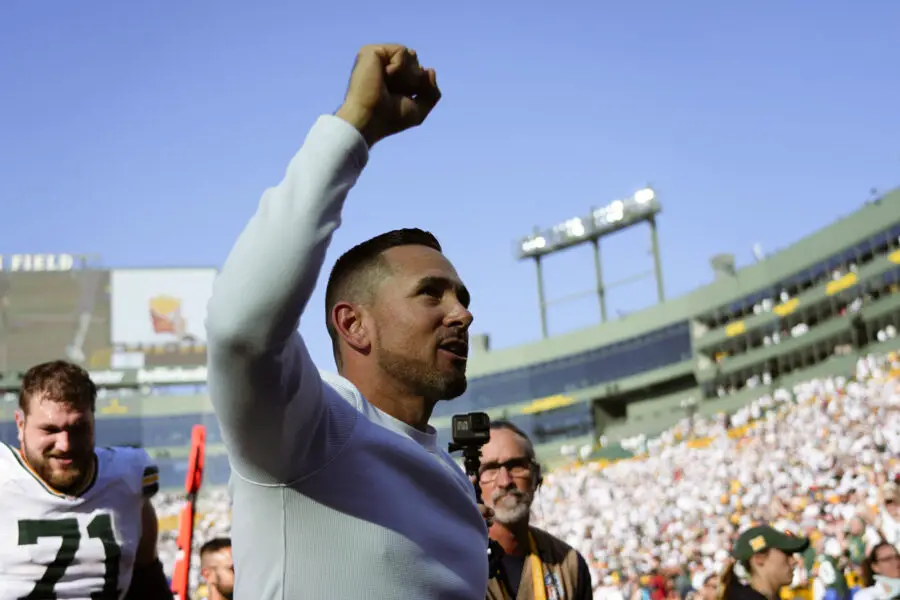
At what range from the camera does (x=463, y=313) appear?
1.92 meters

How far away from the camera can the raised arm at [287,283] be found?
140 cm

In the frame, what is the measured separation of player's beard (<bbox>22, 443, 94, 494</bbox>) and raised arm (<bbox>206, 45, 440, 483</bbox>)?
2537mm

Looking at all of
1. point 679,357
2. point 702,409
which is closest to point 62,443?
point 702,409

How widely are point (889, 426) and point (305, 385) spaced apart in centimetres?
2319

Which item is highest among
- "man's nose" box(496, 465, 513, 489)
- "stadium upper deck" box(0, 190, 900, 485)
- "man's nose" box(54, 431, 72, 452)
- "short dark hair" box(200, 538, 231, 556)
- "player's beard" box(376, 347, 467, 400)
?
"stadium upper deck" box(0, 190, 900, 485)

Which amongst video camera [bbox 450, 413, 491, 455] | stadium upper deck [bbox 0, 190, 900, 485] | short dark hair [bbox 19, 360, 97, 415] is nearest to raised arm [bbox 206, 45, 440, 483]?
video camera [bbox 450, 413, 491, 455]

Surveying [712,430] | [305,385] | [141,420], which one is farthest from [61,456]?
[141,420]

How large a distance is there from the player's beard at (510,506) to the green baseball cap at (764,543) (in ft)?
7.87

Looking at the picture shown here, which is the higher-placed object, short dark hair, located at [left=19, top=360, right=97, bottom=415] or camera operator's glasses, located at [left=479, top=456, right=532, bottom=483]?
short dark hair, located at [left=19, top=360, right=97, bottom=415]

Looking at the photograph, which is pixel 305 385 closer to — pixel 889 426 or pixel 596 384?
pixel 889 426

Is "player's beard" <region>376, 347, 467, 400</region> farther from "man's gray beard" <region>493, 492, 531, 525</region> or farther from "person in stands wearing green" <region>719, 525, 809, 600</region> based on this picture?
"person in stands wearing green" <region>719, 525, 809, 600</region>

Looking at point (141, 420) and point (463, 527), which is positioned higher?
point (141, 420)

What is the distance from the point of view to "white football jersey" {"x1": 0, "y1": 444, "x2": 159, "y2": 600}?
3.77m

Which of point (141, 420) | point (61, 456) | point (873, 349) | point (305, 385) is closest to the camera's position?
point (305, 385)
